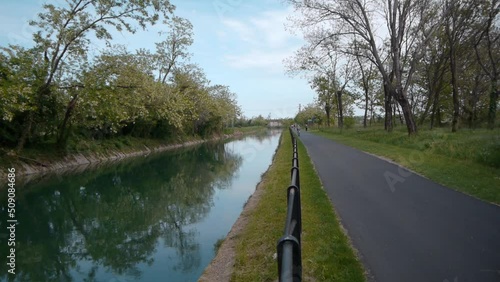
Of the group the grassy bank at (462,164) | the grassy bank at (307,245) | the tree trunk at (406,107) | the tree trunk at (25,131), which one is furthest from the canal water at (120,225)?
the tree trunk at (406,107)

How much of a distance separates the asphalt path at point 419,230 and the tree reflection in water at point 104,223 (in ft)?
12.9

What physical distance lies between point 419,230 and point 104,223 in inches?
379

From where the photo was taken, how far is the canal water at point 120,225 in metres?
7.77

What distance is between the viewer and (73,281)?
7.28 m

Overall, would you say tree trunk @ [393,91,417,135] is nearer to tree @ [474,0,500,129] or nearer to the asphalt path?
tree @ [474,0,500,129]

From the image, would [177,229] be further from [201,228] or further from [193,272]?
[193,272]

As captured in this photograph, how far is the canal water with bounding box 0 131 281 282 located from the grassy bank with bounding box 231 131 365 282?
123 cm

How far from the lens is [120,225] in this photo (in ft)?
37.0

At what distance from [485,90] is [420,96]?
13.8 metres

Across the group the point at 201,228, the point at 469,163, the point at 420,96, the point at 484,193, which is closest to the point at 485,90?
the point at 420,96

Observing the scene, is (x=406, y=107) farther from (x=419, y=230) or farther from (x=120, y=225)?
(x=120, y=225)

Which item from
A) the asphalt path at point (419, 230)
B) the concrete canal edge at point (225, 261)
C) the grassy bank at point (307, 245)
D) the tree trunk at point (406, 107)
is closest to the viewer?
the asphalt path at point (419, 230)

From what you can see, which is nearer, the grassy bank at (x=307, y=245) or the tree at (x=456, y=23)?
the grassy bank at (x=307, y=245)

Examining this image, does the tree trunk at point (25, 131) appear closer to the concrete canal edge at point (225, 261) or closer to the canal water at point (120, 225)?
the canal water at point (120, 225)
